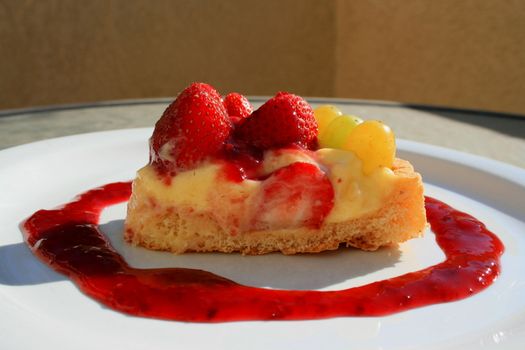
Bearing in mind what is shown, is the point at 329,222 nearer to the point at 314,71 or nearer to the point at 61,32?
the point at 61,32

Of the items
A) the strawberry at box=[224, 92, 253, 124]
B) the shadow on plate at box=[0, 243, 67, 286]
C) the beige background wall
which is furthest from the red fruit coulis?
the beige background wall

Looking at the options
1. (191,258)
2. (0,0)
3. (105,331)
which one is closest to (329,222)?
(191,258)

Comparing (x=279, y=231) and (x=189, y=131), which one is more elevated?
(x=189, y=131)

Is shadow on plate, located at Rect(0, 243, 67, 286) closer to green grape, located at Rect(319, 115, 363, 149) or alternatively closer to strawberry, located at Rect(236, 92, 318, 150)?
strawberry, located at Rect(236, 92, 318, 150)

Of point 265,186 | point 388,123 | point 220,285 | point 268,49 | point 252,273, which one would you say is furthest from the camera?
point 268,49

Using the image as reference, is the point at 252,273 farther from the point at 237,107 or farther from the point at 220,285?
the point at 237,107

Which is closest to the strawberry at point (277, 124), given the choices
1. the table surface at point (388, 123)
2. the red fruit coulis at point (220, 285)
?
the red fruit coulis at point (220, 285)

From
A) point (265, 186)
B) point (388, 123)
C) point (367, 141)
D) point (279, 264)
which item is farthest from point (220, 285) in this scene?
point (388, 123)
